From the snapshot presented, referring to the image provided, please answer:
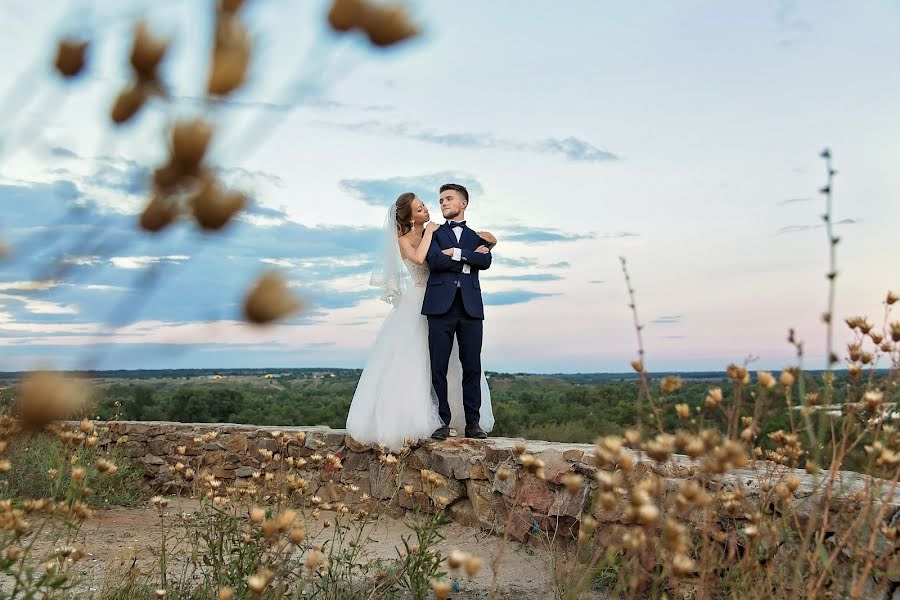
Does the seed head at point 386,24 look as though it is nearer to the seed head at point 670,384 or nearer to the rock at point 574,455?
the seed head at point 670,384

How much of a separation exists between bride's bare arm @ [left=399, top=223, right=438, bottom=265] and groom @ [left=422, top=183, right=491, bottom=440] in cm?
5

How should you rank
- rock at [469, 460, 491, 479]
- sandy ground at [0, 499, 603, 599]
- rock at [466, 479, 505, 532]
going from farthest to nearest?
1. rock at [469, 460, 491, 479]
2. rock at [466, 479, 505, 532]
3. sandy ground at [0, 499, 603, 599]

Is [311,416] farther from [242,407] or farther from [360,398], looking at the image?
[360,398]

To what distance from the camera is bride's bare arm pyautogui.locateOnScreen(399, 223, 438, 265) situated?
18.9 ft

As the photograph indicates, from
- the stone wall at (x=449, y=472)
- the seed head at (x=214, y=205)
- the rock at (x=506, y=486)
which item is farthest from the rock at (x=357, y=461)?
the seed head at (x=214, y=205)

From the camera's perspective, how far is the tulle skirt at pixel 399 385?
5902mm

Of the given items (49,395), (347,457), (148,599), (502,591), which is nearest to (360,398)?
(347,457)

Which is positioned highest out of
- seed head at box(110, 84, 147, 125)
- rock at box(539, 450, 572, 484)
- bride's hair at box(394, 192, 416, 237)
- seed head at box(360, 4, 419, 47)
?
bride's hair at box(394, 192, 416, 237)

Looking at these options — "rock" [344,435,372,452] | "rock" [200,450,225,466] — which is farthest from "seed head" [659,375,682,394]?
"rock" [200,450,225,466]

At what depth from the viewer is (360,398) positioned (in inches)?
241

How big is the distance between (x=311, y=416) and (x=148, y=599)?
8634 mm

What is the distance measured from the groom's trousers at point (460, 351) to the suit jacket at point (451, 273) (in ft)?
0.24

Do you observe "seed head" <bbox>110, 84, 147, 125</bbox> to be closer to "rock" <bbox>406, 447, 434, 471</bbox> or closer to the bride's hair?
the bride's hair

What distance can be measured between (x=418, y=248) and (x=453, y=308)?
0.52 meters
